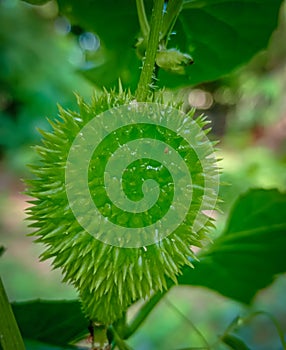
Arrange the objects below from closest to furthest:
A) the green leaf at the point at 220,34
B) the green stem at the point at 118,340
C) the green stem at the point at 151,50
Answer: the green stem at the point at 151,50 < the green stem at the point at 118,340 < the green leaf at the point at 220,34

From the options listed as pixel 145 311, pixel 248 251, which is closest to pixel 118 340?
pixel 145 311

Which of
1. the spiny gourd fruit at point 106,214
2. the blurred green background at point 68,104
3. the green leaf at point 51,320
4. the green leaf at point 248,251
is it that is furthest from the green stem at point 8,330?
the blurred green background at point 68,104

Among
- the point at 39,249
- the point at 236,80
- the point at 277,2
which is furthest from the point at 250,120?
the point at 277,2

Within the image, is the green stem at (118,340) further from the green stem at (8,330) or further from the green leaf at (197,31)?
the green leaf at (197,31)

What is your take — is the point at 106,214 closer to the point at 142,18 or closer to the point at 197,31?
the point at 142,18

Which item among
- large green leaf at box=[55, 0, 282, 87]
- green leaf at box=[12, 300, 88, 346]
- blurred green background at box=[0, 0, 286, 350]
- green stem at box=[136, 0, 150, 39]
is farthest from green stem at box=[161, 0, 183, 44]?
blurred green background at box=[0, 0, 286, 350]
